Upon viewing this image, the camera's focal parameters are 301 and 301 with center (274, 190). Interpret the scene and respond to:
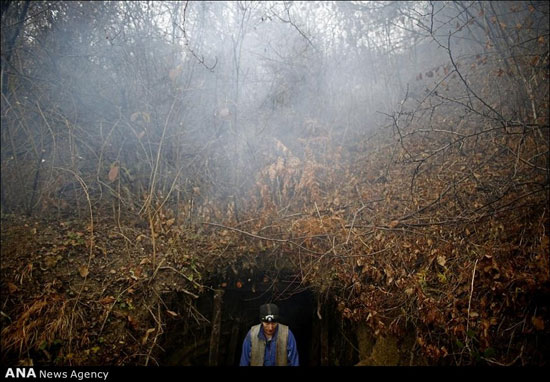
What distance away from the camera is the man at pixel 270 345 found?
3.91 metres

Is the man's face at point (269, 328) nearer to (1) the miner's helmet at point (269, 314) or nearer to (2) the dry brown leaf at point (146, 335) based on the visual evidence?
(1) the miner's helmet at point (269, 314)

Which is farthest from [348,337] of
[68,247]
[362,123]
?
[362,123]

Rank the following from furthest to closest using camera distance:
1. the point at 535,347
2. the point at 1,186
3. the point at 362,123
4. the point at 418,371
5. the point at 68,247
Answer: the point at 362,123 → the point at 1,186 → the point at 68,247 → the point at 418,371 → the point at 535,347

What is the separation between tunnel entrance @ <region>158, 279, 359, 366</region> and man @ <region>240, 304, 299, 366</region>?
67 centimetres

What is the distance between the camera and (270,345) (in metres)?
3.95

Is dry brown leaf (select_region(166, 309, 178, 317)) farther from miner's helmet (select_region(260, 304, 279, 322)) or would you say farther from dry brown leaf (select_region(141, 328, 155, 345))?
miner's helmet (select_region(260, 304, 279, 322))

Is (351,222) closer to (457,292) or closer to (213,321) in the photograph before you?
(457,292)

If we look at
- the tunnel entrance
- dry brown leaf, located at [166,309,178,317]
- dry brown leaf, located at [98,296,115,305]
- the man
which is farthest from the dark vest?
dry brown leaf, located at [98,296,115,305]

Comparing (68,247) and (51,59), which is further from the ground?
(51,59)

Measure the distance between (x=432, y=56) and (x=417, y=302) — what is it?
8.76m

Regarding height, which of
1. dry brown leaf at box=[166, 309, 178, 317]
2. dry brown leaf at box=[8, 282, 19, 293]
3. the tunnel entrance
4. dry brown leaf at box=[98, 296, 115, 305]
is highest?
dry brown leaf at box=[8, 282, 19, 293]

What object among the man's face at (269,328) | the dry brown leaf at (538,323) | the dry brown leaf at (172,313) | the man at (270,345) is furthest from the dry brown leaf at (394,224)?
the dry brown leaf at (172,313)

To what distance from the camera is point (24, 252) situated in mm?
4102

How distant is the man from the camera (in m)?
3.91
